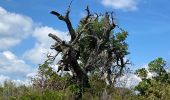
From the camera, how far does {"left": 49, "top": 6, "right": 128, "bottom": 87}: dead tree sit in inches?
1266

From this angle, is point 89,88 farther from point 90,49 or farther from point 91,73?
point 90,49

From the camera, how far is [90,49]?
45188 millimetres

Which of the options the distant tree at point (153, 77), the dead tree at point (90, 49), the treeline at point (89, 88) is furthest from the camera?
the distant tree at point (153, 77)

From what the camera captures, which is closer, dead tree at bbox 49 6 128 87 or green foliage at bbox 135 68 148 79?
dead tree at bbox 49 6 128 87

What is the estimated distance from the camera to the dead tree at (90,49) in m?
32.2

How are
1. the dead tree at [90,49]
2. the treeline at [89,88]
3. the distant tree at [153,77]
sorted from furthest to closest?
1. the distant tree at [153,77]
2. the dead tree at [90,49]
3. the treeline at [89,88]

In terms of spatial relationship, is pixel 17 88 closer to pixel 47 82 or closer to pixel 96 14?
pixel 47 82


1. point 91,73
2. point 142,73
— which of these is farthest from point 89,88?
point 142,73

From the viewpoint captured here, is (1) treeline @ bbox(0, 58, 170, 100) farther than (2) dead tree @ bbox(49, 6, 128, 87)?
No

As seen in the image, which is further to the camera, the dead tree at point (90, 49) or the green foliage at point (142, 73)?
the green foliage at point (142, 73)

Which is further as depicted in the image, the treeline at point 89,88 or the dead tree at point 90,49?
the dead tree at point 90,49

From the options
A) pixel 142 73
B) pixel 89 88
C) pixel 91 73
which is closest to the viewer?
pixel 89 88

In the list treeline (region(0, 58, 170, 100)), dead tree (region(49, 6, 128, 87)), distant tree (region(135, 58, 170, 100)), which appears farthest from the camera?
distant tree (region(135, 58, 170, 100))

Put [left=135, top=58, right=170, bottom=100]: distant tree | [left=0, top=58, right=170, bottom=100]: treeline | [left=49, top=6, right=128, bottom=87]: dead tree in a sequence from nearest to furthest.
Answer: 1. [left=0, top=58, right=170, bottom=100]: treeline
2. [left=49, top=6, right=128, bottom=87]: dead tree
3. [left=135, top=58, right=170, bottom=100]: distant tree
